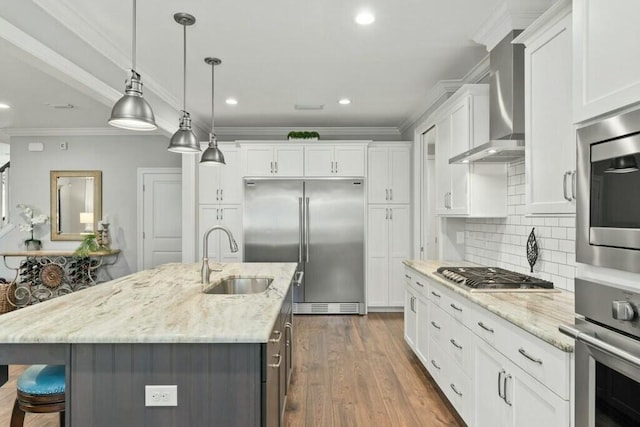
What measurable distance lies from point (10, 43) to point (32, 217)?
512 cm

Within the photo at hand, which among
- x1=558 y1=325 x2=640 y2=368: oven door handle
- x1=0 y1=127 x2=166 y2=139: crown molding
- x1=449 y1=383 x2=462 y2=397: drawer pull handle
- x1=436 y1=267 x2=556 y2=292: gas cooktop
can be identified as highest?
x1=0 y1=127 x2=166 y2=139: crown molding

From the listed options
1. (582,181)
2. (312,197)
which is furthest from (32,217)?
(582,181)

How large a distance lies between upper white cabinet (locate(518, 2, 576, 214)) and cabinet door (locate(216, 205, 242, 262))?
3.95 m

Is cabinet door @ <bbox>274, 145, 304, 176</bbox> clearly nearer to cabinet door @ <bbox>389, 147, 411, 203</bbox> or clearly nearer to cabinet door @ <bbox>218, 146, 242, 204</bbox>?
cabinet door @ <bbox>218, 146, 242, 204</bbox>

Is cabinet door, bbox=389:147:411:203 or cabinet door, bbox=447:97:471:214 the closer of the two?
cabinet door, bbox=447:97:471:214

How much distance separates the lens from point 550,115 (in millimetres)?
2092

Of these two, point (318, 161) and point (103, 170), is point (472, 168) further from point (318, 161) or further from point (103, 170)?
point (103, 170)

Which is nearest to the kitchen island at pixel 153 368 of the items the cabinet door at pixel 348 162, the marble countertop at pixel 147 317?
the marble countertop at pixel 147 317

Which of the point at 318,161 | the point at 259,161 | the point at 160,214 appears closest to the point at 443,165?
the point at 318,161

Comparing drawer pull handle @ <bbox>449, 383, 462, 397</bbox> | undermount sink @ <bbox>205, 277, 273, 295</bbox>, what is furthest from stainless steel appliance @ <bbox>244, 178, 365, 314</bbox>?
drawer pull handle @ <bbox>449, 383, 462, 397</bbox>

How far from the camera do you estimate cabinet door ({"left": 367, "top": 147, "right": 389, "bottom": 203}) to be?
5.59 meters

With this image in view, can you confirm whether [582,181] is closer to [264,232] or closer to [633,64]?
[633,64]

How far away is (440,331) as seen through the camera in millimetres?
2879

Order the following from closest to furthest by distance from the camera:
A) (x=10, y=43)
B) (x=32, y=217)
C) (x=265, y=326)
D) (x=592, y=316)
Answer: (x=592, y=316) < (x=265, y=326) < (x=10, y=43) < (x=32, y=217)
